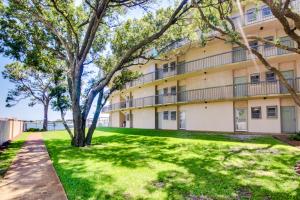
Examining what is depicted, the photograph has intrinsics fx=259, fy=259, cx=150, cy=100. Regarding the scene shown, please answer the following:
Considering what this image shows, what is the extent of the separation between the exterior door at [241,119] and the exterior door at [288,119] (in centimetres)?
326

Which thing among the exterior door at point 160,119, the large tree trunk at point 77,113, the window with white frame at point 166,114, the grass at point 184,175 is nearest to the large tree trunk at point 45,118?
the exterior door at point 160,119

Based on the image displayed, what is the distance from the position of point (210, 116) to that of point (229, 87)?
3.71 m

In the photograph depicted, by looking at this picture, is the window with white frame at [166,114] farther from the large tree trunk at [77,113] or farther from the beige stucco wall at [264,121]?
the large tree trunk at [77,113]

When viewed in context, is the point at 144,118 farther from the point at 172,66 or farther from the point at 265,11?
the point at 265,11

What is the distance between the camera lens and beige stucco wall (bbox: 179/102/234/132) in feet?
82.6

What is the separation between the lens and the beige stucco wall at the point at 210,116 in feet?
82.6

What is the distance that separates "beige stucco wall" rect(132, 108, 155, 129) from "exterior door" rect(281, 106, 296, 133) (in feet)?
58.0

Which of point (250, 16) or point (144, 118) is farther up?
point (250, 16)

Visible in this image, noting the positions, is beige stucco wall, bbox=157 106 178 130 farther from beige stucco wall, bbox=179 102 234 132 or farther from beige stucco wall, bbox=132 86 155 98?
beige stucco wall, bbox=132 86 155 98

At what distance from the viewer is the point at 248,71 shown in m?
23.9

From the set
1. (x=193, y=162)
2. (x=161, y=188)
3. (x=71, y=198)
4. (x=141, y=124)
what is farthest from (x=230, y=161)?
(x=141, y=124)

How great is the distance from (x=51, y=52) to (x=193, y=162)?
44.6 ft

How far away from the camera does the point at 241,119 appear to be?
24.5 metres

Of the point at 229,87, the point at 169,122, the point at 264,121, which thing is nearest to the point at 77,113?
the point at 229,87
